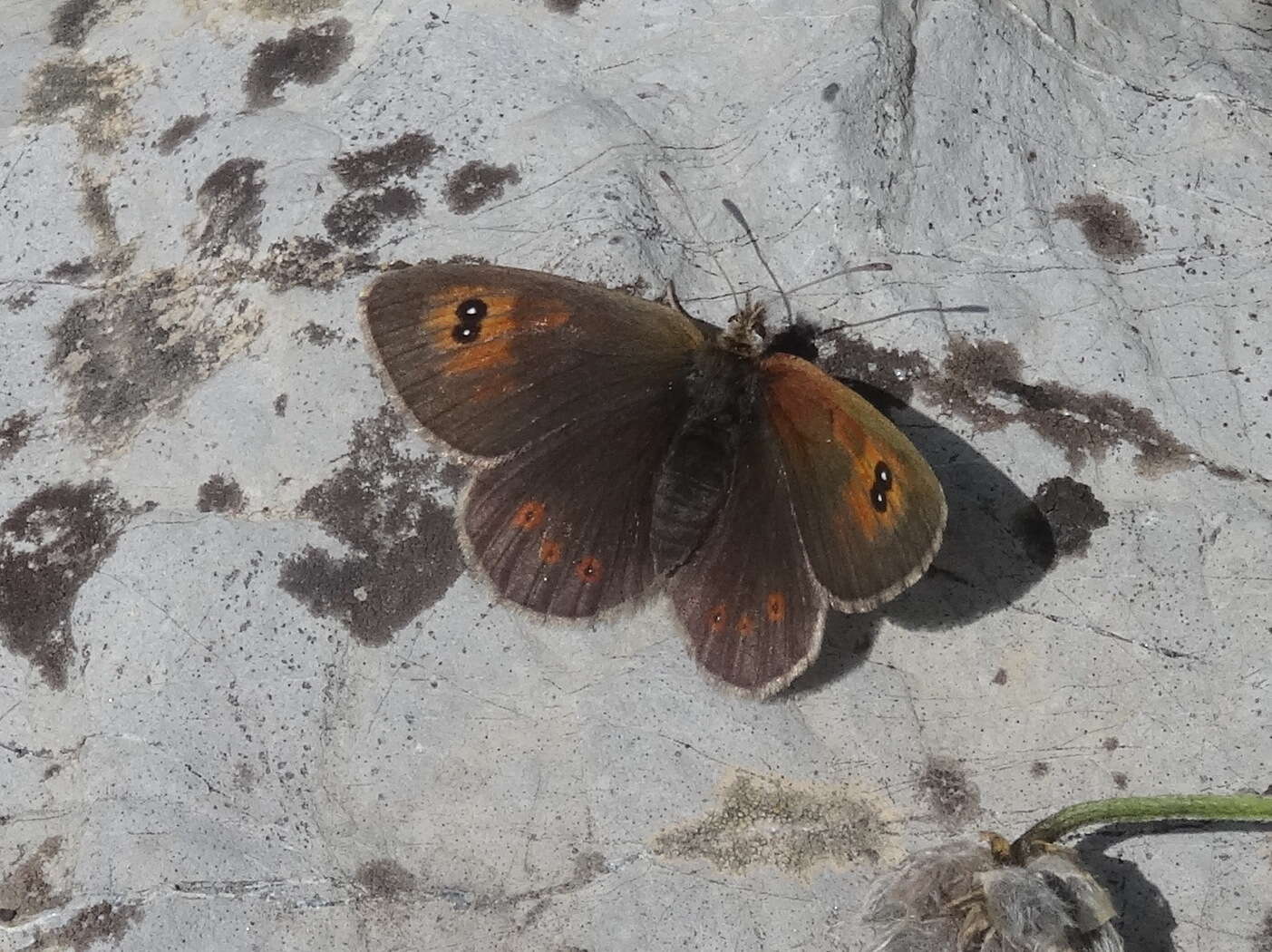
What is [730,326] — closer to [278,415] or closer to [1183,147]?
[278,415]

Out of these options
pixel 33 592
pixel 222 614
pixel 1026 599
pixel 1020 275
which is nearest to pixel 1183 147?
pixel 1020 275

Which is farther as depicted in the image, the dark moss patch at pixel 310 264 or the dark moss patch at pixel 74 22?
the dark moss patch at pixel 74 22

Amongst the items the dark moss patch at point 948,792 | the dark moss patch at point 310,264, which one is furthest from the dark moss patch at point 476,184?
the dark moss patch at point 948,792

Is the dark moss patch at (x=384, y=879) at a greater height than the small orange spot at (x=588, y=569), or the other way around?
the small orange spot at (x=588, y=569)

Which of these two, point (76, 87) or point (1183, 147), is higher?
point (76, 87)

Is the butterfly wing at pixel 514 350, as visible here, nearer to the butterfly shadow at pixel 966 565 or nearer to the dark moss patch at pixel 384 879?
the butterfly shadow at pixel 966 565

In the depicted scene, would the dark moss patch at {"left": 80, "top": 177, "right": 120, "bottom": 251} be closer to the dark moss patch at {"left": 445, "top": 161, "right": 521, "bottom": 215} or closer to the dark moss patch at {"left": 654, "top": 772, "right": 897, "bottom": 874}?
the dark moss patch at {"left": 445, "top": 161, "right": 521, "bottom": 215}

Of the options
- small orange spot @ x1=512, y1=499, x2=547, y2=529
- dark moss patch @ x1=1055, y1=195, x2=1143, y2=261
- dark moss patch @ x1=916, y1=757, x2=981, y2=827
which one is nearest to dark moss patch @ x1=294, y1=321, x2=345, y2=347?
small orange spot @ x1=512, y1=499, x2=547, y2=529
